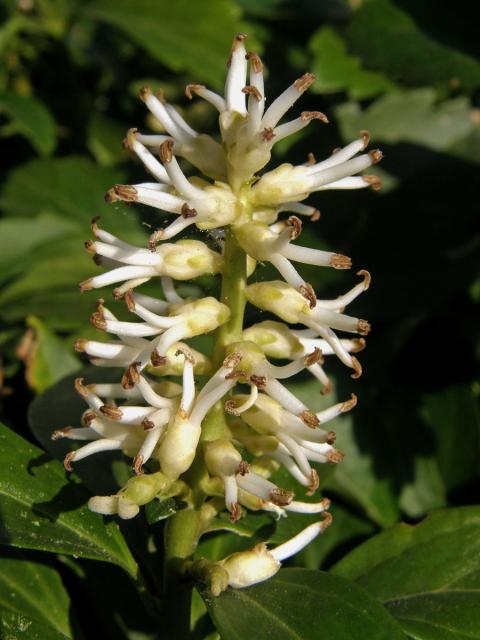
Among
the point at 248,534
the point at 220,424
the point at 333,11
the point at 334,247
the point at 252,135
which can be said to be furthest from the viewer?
the point at 333,11

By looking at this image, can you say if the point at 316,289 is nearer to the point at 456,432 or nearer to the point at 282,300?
the point at 456,432

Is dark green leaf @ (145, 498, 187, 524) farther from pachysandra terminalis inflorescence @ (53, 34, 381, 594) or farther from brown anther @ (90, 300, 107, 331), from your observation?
brown anther @ (90, 300, 107, 331)

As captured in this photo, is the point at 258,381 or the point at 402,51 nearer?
the point at 258,381

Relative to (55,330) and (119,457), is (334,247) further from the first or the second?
(119,457)

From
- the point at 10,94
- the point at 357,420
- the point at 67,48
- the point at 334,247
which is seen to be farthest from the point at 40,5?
the point at 357,420

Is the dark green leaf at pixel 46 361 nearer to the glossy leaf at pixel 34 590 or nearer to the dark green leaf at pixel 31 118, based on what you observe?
the glossy leaf at pixel 34 590

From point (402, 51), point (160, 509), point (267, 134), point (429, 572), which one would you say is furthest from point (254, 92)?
point (402, 51)

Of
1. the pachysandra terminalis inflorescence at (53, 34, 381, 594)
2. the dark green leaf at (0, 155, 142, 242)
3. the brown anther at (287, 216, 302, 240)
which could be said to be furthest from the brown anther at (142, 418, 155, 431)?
the dark green leaf at (0, 155, 142, 242)
